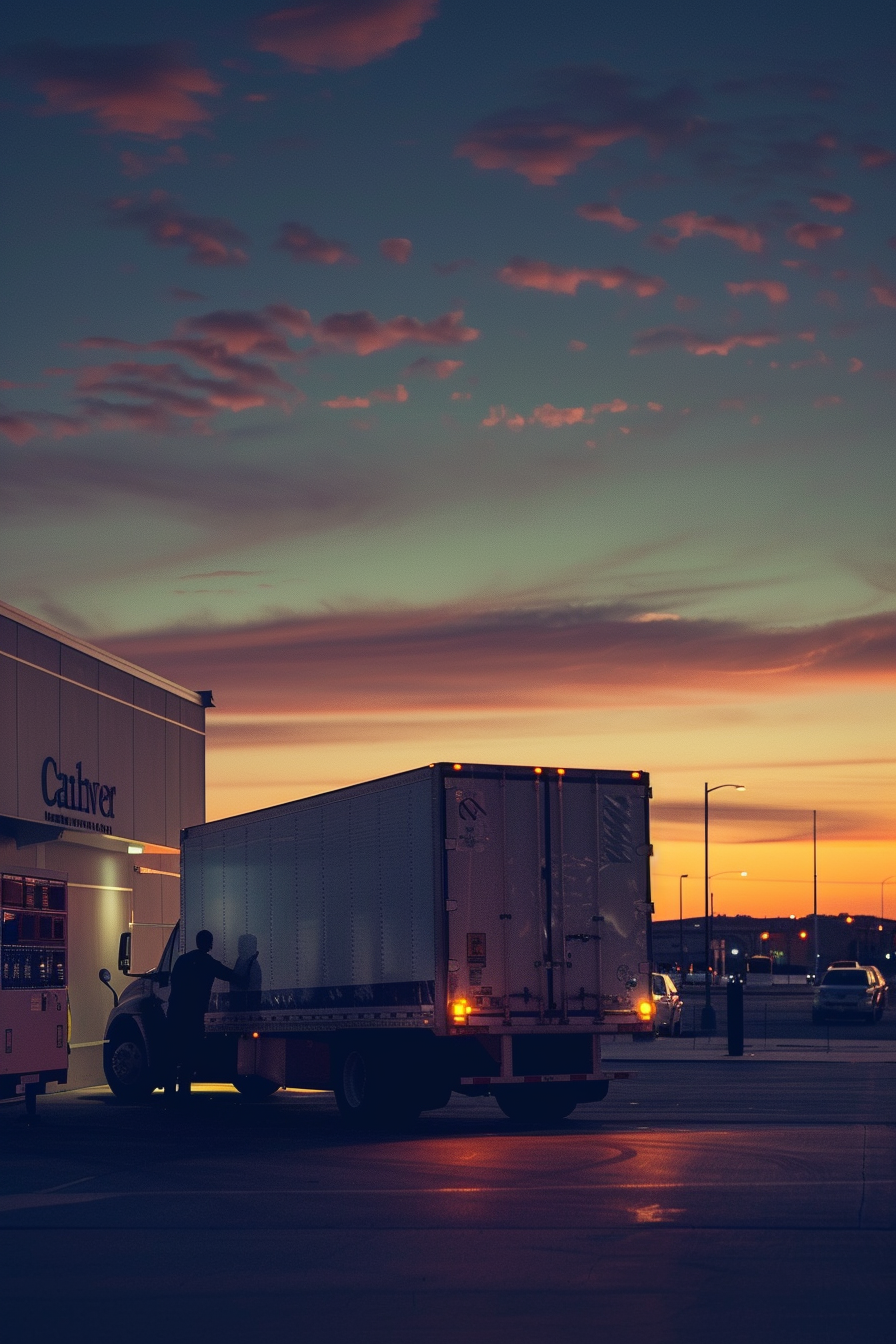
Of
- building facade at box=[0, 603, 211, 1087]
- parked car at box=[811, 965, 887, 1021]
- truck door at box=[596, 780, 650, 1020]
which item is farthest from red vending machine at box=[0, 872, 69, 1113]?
parked car at box=[811, 965, 887, 1021]

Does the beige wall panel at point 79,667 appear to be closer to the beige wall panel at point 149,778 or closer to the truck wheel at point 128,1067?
the beige wall panel at point 149,778

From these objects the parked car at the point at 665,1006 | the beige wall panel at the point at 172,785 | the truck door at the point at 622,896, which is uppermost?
the beige wall panel at the point at 172,785

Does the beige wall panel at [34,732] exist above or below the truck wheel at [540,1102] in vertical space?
above

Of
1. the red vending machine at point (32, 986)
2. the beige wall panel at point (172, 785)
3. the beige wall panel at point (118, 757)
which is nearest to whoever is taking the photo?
the red vending machine at point (32, 986)

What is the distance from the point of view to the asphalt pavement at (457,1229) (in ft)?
31.0

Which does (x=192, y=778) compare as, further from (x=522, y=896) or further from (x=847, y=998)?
(x=847, y=998)

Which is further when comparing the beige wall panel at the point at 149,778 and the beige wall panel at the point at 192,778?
the beige wall panel at the point at 192,778

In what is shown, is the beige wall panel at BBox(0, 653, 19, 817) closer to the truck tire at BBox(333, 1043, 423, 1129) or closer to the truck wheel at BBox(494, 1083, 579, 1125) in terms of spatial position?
the truck tire at BBox(333, 1043, 423, 1129)

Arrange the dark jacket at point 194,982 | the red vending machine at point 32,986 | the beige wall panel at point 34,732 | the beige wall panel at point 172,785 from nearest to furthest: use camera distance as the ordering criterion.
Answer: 1. the red vending machine at point 32,986
2. the dark jacket at point 194,982
3. the beige wall panel at point 34,732
4. the beige wall panel at point 172,785

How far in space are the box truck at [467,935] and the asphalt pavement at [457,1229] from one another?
744mm

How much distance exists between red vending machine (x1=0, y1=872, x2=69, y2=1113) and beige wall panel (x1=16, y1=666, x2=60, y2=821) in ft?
7.89

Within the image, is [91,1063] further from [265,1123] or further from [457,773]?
[457,773]

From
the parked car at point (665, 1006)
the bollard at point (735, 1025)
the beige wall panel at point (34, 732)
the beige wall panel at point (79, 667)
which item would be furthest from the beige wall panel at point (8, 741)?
the parked car at point (665, 1006)

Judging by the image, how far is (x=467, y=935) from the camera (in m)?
19.7
